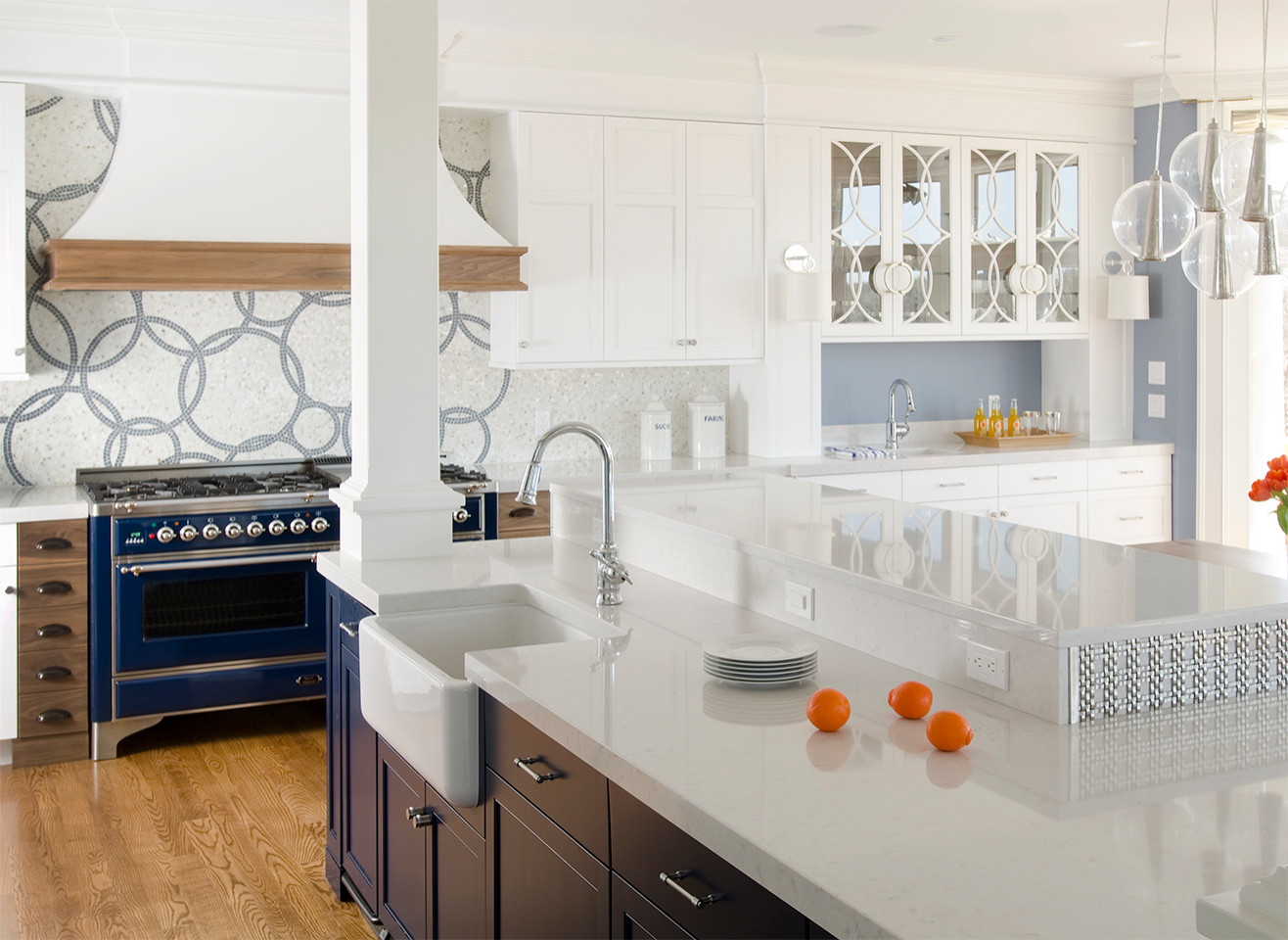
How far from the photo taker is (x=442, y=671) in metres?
2.69

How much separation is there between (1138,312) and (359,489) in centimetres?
417

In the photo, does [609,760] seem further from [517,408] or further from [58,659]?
[517,408]

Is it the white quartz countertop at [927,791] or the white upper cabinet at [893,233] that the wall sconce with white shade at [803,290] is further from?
the white quartz countertop at [927,791]

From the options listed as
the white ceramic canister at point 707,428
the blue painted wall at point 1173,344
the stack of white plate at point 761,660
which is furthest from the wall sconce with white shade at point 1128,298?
the stack of white plate at point 761,660

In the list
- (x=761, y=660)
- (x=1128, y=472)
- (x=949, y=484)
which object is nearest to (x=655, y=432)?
(x=949, y=484)

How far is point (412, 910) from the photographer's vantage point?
271cm

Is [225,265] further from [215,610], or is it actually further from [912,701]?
[912,701]

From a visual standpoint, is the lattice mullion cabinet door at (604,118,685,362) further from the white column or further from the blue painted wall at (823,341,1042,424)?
the white column

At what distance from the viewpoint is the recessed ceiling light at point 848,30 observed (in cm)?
479

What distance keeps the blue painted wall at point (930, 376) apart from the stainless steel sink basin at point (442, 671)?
338cm

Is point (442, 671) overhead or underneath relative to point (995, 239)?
underneath

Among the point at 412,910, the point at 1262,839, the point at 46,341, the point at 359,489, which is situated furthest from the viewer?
the point at 46,341

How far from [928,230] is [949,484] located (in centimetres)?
117

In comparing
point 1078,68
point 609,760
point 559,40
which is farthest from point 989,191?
point 609,760
